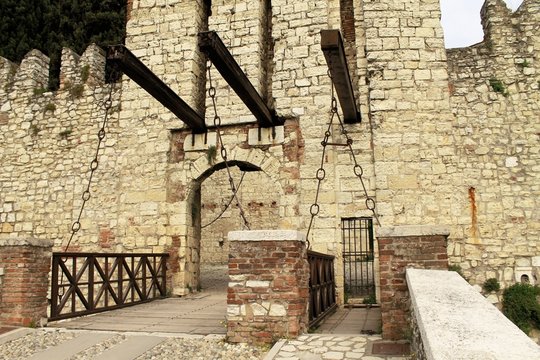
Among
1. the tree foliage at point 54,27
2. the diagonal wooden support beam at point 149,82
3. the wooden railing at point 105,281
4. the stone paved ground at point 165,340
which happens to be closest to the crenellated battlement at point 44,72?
the diagonal wooden support beam at point 149,82

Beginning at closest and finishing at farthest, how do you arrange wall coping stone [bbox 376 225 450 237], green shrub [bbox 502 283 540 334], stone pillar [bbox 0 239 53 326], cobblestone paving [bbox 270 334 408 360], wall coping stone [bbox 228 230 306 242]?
cobblestone paving [bbox 270 334 408 360], wall coping stone [bbox 376 225 450 237], wall coping stone [bbox 228 230 306 242], stone pillar [bbox 0 239 53 326], green shrub [bbox 502 283 540 334]

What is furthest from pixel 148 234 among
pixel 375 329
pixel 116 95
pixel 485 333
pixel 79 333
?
pixel 485 333

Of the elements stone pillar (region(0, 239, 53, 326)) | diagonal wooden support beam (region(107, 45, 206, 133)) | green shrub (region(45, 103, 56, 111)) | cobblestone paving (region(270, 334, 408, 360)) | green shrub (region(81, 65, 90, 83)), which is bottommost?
cobblestone paving (region(270, 334, 408, 360))

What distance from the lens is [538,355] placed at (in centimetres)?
186

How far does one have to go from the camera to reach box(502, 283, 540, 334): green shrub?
7516 millimetres

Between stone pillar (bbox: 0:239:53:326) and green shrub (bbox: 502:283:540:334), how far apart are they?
703cm

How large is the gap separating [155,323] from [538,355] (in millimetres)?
4706

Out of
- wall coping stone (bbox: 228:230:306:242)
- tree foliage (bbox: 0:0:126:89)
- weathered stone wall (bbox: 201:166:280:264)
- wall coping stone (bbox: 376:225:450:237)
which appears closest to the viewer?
wall coping stone (bbox: 376:225:450:237)

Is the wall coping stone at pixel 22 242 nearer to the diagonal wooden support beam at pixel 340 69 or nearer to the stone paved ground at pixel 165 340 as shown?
the stone paved ground at pixel 165 340

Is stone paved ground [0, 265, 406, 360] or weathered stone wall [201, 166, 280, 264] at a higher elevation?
weathered stone wall [201, 166, 280, 264]

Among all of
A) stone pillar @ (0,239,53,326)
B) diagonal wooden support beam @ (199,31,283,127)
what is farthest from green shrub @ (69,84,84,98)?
stone pillar @ (0,239,53,326)

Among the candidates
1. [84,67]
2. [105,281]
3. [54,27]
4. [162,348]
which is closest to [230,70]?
[105,281]

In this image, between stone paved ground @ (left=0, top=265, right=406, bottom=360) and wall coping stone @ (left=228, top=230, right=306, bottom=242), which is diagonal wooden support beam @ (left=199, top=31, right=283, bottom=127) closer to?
wall coping stone @ (left=228, top=230, right=306, bottom=242)

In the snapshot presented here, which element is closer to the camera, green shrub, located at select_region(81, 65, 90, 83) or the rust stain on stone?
the rust stain on stone
